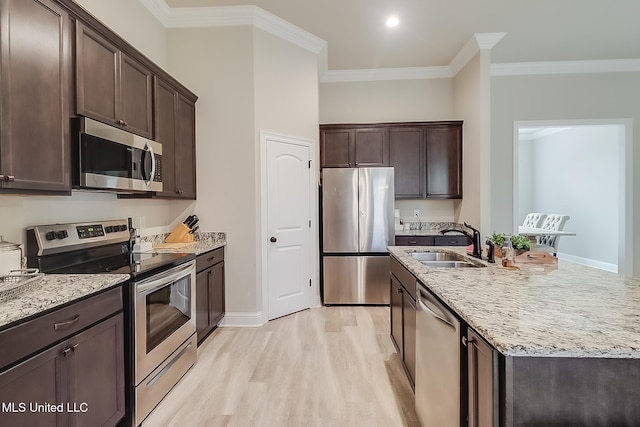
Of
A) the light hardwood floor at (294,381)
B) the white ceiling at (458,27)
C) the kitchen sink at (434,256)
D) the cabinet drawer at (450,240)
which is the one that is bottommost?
the light hardwood floor at (294,381)

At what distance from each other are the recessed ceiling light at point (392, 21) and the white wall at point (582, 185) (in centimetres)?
461

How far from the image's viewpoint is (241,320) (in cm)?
337

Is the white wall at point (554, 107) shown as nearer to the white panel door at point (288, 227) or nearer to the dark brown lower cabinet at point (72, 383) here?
the white panel door at point (288, 227)

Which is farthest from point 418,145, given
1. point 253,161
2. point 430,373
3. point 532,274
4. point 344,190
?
point 430,373

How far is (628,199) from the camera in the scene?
442cm

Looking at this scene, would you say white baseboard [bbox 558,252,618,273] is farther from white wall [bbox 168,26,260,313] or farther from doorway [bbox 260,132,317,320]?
white wall [bbox 168,26,260,313]

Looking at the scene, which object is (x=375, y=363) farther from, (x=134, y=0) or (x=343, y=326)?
(x=134, y=0)

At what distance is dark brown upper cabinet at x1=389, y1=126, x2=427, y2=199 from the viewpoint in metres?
4.41

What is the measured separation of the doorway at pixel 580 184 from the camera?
6.23m

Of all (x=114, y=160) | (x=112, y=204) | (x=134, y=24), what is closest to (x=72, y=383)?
(x=114, y=160)

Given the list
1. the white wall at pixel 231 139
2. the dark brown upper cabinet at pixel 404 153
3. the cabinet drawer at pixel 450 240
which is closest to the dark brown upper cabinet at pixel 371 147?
the dark brown upper cabinet at pixel 404 153

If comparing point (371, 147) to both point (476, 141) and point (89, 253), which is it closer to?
point (476, 141)

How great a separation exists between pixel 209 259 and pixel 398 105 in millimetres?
3629

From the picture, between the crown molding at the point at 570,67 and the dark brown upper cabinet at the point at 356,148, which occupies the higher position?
the crown molding at the point at 570,67
